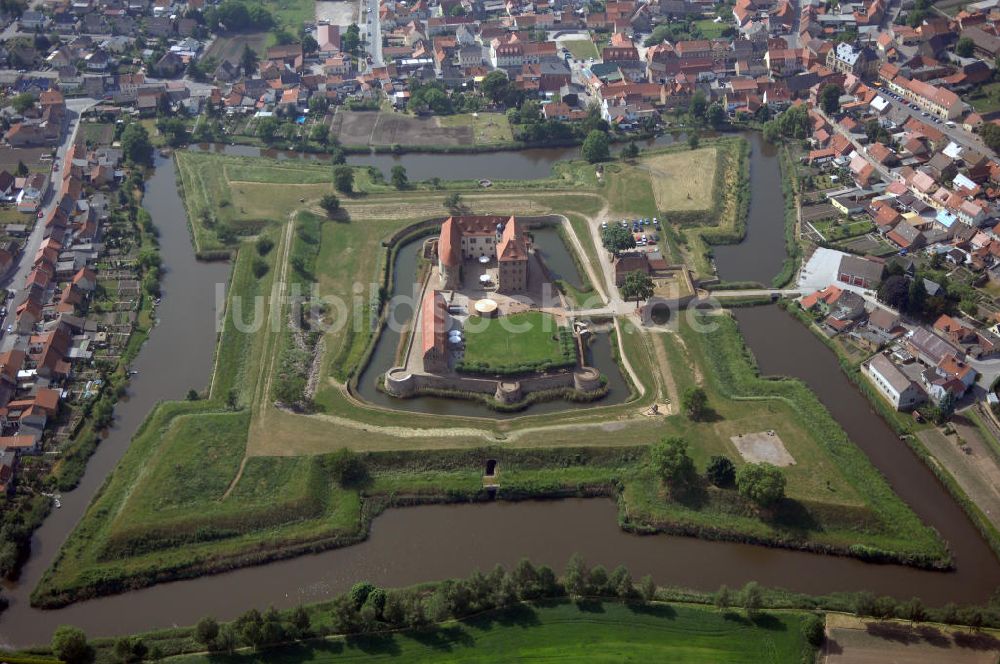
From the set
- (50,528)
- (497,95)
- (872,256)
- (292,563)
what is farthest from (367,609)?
(497,95)

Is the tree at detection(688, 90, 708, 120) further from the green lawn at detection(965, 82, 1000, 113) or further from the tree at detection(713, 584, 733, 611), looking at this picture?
the tree at detection(713, 584, 733, 611)

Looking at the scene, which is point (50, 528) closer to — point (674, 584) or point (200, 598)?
point (200, 598)

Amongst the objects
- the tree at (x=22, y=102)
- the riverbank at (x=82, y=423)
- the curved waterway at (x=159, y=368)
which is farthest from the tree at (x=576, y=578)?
the tree at (x=22, y=102)

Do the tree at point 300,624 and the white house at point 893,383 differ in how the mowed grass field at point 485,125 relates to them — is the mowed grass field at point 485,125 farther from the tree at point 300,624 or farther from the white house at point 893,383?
the tree at point 300,624

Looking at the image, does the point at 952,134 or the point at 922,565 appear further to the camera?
the point at 952,134

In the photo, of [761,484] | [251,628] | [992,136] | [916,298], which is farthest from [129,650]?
[992,136]

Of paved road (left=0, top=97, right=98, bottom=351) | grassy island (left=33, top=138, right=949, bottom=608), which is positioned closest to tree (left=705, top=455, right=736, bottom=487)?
grassy island (left=33, top=138, right=949, bottom=608)
